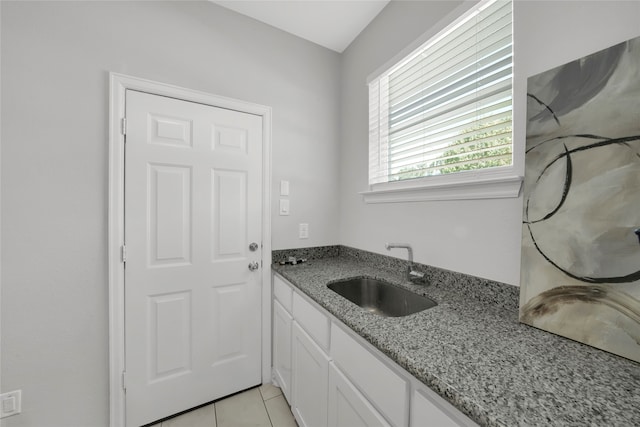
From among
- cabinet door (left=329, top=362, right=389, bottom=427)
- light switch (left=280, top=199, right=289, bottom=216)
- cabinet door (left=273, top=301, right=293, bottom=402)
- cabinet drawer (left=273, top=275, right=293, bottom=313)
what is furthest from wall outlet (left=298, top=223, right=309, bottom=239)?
cabinet door (left=329, top=362, right=389, bottom=427)

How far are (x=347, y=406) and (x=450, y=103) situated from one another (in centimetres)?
156

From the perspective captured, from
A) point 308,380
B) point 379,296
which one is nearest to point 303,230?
point 379,296

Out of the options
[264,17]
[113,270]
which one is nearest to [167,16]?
[264,17]

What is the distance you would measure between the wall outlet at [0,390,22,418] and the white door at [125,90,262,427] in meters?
0.44

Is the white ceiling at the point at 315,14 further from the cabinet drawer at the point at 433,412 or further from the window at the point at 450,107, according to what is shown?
the cabinet drawer at the point at 433,412

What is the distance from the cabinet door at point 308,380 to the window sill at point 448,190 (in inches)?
39.6

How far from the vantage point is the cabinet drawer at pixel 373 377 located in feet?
2.40

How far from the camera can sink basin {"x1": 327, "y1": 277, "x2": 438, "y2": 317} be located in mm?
1334

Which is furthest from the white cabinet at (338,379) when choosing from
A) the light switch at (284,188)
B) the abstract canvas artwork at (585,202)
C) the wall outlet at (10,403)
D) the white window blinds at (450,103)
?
the wall outlet at (10,403)

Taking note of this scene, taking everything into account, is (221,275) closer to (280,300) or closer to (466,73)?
(280,300)

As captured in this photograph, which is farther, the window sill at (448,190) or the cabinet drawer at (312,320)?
Result: the cabinet drawer at (312,320)

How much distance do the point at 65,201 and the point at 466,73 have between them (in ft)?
7.32

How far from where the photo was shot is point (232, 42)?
1.72 metres

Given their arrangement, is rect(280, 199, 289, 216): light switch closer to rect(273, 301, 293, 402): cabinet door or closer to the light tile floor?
rect(273, 301, 293, 402): cabinet door
